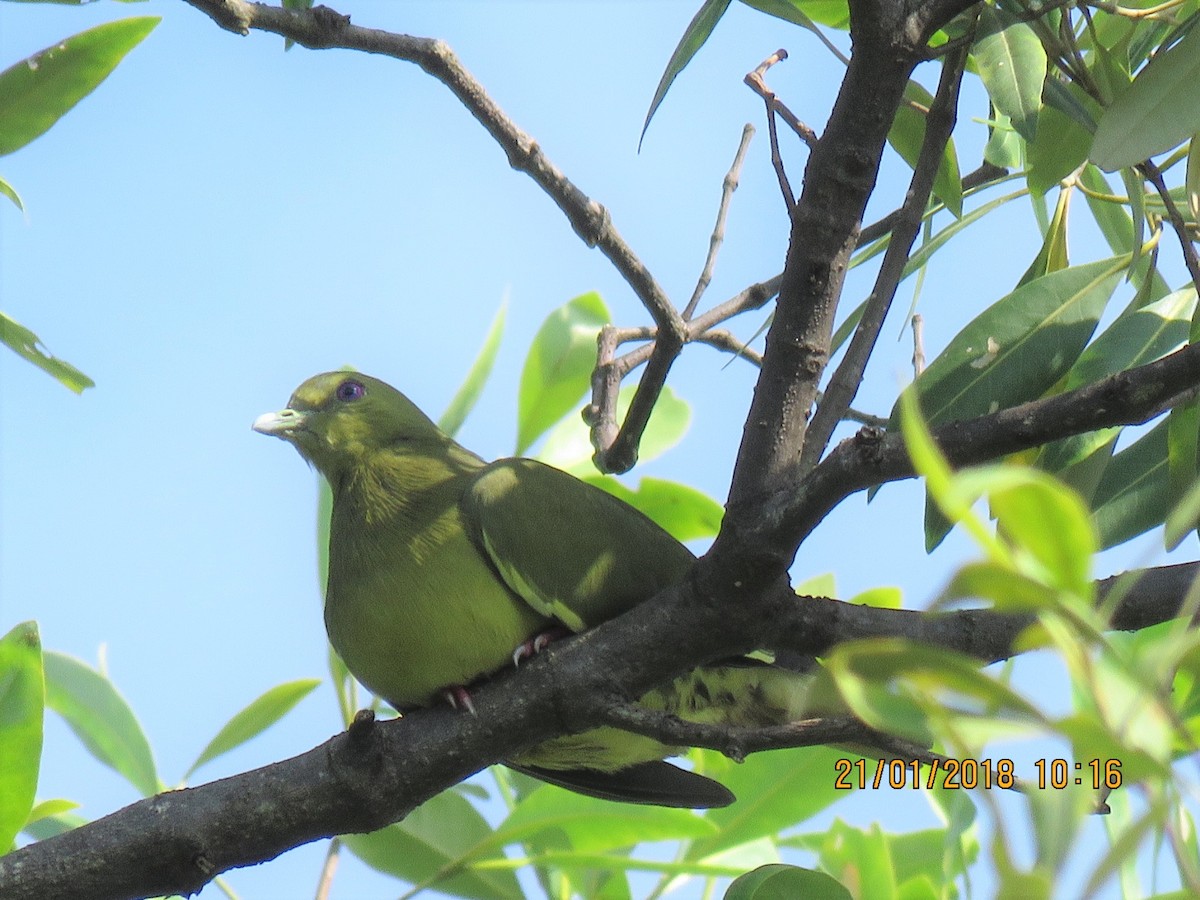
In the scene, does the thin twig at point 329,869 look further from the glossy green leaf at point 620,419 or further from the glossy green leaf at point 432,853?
the glossy green leaf at point 620,419

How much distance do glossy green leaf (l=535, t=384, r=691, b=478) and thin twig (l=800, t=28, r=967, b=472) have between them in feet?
5.61

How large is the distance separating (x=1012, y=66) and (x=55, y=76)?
6.71 feet

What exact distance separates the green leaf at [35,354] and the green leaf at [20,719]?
21.2 inches

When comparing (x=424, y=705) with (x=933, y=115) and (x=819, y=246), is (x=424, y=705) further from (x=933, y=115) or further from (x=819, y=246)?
(x=933, y=115)

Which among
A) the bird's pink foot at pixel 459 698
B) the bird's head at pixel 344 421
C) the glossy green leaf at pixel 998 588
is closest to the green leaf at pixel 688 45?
the bird's pink foot at pixel 459 698

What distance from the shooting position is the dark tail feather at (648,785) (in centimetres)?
327

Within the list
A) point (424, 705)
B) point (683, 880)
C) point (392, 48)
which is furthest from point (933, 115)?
point (683, 880)

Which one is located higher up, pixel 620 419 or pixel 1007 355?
pixel 620 419

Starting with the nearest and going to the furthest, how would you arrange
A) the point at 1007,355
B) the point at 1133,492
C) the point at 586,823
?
1. the point at 1007,355
2. the point at 1133,492
3. the point at 586,823

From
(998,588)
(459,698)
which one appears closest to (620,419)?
(459,698)

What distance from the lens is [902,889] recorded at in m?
2.94

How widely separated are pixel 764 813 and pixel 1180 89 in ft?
6.92

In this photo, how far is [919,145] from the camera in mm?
2701

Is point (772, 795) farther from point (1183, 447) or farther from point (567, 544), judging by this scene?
point (1183, 447)
